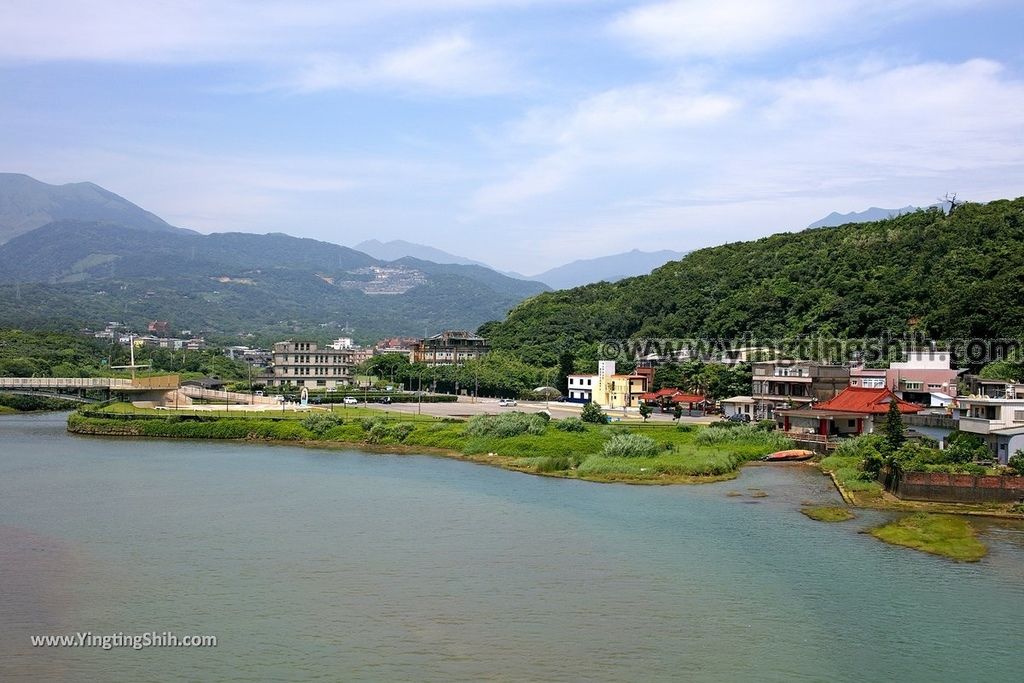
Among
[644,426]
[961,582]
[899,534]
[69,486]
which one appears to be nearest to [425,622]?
[961,582]

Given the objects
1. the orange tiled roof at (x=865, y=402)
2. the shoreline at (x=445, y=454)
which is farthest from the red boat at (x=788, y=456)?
the orange tiled roof at (x=865, y=402)

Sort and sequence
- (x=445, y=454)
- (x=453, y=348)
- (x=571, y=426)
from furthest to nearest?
(x=453, y=348), (x=571, y=426), (x=445, y=454)

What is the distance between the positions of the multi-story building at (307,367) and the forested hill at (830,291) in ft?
46.7

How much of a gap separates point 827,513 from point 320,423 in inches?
954

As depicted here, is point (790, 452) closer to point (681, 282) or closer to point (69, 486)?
point (69, 486)

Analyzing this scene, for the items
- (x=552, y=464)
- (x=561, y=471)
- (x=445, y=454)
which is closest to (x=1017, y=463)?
(x=561, y=471)

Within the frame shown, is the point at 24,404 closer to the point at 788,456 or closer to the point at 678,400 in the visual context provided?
the point at 678,400

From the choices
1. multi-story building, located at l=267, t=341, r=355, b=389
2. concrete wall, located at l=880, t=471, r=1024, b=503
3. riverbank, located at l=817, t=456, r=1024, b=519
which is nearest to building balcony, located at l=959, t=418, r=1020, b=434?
riverbank, located at l=817, t=456, r=1024, b=519

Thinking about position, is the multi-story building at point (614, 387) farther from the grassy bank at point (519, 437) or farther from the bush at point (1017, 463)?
the bush at point (1017, 463)

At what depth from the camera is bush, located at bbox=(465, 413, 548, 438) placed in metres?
36.7

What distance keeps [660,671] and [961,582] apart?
7.40 metres

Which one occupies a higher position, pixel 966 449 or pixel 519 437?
pixel 966 449

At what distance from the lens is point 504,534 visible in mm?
21344

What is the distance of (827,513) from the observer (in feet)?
76.1
